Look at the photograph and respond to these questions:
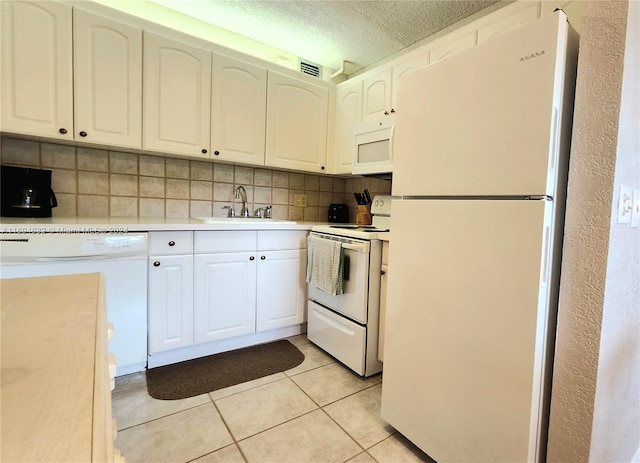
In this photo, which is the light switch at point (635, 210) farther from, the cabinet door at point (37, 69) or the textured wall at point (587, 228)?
the cabinet door at point (37, 69)

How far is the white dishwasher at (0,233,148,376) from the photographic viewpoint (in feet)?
4.89

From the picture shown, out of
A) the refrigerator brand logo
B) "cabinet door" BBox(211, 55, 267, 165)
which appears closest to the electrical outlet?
"cabinet door" BBox(211, 55, 267, 165)

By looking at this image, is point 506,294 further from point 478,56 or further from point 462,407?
point 478,56

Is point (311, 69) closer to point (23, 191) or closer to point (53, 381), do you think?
point (23, 191)

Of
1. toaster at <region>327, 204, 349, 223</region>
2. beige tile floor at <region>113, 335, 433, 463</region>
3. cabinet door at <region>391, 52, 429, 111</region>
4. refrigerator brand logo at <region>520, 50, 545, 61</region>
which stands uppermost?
cabinet door at <region>391, 52, 429, 111</region>

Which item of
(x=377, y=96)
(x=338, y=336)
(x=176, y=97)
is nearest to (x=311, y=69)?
(x=377, y=96)

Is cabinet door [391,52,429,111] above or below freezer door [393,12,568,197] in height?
above

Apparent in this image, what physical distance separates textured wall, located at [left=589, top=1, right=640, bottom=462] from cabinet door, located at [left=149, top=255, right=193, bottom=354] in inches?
77.0

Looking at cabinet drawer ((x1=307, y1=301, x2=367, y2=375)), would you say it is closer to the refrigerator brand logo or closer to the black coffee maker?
the refrigerator brand logo

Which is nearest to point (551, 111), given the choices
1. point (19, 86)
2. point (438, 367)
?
point (438, 367)

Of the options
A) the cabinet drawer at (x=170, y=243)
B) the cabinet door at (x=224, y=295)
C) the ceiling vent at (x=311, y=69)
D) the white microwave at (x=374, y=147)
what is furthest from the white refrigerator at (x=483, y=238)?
the ceiling vent at (x=311, y=69)

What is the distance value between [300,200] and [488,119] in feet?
6.79

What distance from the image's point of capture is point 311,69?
2898 mm

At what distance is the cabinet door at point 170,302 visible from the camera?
1869mm
